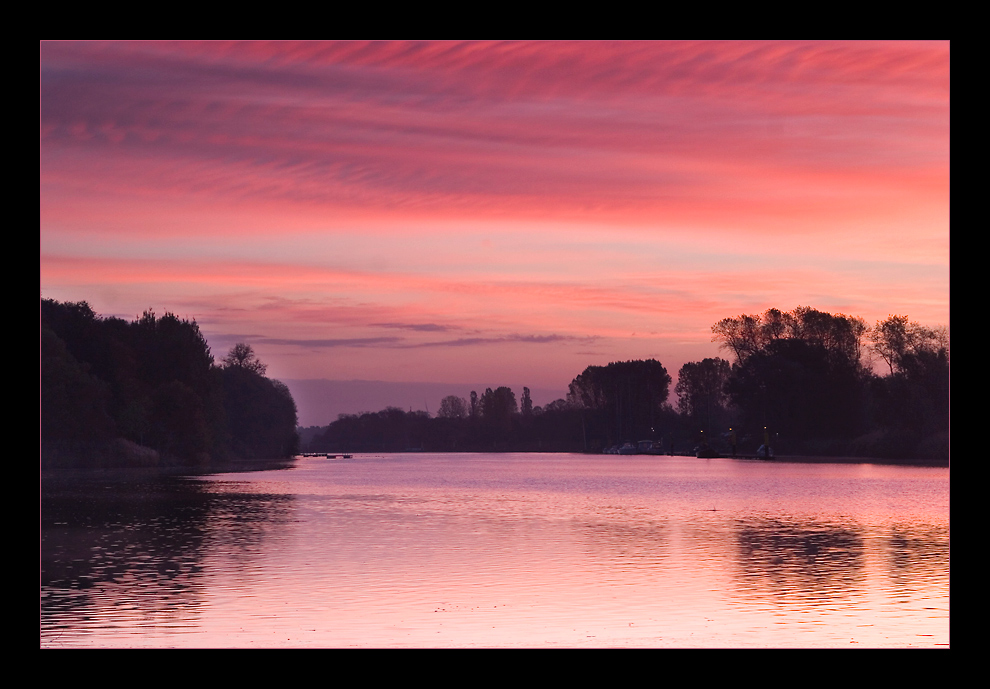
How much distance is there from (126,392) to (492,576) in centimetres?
10414

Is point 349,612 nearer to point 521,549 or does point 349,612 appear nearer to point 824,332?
point 521,549

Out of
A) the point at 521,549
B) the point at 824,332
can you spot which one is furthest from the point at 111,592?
the point at 824,332

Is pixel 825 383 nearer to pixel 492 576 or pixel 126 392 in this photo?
pixel 126 392

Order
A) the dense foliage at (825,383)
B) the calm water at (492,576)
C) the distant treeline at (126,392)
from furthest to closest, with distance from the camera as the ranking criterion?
1. the dense foliage at (825,383)
2. the distant treeline at (126,392)
3. the calm water at (492,576)

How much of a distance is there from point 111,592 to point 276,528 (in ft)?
61.7

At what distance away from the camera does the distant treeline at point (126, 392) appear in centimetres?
10462

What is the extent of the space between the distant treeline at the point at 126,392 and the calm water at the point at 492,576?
5190cm

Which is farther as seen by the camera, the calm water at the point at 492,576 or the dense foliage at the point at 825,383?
the dense foliage at the point at 825,383

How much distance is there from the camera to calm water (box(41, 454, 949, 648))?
64.7 ft

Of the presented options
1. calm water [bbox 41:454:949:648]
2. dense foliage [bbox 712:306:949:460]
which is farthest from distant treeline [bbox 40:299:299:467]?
dense foliage [bbox 712:306:949:460]

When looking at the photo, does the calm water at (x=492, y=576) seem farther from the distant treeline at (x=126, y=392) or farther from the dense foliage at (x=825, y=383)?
the dense foliage at (x=825, y=383)

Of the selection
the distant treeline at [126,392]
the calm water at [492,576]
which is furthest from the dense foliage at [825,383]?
the calm water at [492,576]

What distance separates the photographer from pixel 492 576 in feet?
91.1

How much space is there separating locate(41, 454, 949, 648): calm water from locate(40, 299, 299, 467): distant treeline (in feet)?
170
